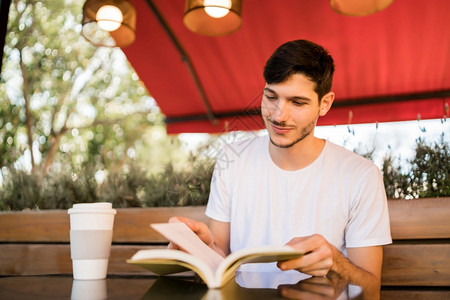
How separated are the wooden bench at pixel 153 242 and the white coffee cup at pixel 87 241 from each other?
0.70 metres

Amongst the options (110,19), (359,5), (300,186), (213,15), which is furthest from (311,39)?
(300,186)

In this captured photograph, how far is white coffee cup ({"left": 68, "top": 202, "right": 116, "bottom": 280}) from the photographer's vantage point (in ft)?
4.03

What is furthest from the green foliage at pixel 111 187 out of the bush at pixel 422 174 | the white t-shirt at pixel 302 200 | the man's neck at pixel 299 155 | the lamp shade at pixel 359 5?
the lamp shade at pixel 359 5

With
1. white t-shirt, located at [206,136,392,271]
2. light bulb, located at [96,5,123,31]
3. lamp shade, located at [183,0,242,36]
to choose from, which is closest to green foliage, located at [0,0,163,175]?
light bulb, located at [96,5,123,31]

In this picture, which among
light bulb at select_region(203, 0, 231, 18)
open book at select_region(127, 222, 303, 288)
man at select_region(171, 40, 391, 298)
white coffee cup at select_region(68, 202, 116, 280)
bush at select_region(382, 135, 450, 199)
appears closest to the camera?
open book at select_region(127, 222, 303, 288)

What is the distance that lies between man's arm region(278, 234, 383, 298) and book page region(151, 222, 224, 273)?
205 millimetres

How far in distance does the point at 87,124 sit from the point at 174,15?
16.4ft

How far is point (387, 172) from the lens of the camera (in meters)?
1.99

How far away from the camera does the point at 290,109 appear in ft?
5.36

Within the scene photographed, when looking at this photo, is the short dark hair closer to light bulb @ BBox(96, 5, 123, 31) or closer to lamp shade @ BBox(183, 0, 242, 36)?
lamp shade @ BBox(183, 0, 242, 36)

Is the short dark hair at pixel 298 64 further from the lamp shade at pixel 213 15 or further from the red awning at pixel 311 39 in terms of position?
the red awning at pixel 311 39

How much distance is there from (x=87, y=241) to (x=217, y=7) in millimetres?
1892

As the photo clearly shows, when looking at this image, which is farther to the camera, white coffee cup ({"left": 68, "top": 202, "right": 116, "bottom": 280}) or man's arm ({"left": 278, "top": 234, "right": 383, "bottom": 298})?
white coffee cup ({"left": 68, "top": 202, "right": 116, "bottom": 280})

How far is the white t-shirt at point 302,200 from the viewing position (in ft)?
5.12
